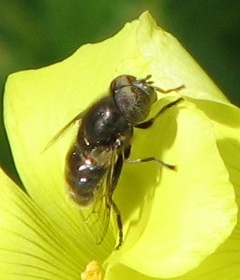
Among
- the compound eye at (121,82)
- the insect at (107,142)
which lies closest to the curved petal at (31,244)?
the insect at (107,142)

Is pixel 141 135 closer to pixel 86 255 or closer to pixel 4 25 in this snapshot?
pixel 86 255

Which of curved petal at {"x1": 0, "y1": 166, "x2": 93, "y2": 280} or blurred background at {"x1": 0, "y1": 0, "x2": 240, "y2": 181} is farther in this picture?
blurred background at {"x1": 0, "y1": 0, "x2": 240, "y2": 181}

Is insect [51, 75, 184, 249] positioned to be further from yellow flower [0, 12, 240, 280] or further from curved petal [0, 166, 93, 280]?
curved petal [0, 166, 93, 280]

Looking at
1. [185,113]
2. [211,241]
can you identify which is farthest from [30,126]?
[211,241]

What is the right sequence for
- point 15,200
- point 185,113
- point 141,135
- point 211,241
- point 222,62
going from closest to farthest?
point 211,241
point 185,113
point 141,135
point 15,200
point 222,62

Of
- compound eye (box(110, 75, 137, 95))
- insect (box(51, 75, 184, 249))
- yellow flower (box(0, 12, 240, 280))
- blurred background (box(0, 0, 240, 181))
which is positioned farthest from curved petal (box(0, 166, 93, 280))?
blurred background (box(0, 0, 240, 181))

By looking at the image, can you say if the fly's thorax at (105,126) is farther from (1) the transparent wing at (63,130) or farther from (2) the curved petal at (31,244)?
(2) the curved petal at (31,244)

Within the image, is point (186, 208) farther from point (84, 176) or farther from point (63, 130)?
point (63, 130)

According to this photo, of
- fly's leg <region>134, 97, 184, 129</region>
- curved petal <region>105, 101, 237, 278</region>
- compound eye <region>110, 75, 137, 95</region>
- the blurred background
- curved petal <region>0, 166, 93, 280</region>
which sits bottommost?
the blurred background

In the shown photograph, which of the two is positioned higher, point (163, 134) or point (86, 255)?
point (163, 134)
